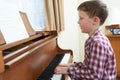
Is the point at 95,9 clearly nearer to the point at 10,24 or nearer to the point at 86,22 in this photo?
the point at 86,22

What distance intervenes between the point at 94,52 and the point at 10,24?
568mm

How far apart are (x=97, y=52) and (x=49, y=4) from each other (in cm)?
185

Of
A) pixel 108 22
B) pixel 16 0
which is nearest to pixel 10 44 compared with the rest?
pixel 16 0

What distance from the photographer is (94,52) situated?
50.5 inches

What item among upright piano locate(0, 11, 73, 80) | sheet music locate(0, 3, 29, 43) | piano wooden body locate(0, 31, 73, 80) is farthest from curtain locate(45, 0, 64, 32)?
sheet music locate(0, 3, 29, 43)

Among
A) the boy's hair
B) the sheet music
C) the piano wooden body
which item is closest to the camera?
the piano wooden body

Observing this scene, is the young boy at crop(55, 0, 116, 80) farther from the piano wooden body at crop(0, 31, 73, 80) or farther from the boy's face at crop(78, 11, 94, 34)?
the piano wooden body at crop(0, 31, 73, 80)

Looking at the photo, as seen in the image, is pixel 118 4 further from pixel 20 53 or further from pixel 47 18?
pixel 20 53

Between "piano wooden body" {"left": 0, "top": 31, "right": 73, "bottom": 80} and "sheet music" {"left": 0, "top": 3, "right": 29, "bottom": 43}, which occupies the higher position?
"sheet music" {"left": 0, "top": 3, "right": 29, "bottom": 43}

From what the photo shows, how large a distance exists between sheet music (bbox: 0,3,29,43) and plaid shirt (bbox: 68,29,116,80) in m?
0.43

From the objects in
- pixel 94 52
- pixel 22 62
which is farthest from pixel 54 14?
pixel 22 62

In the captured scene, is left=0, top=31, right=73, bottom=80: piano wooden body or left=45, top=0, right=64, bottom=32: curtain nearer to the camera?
left=0, top=31, right=73, bottom=80: piano wooden body

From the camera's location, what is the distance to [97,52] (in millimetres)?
1282

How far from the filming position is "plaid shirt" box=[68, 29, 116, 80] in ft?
4.24
